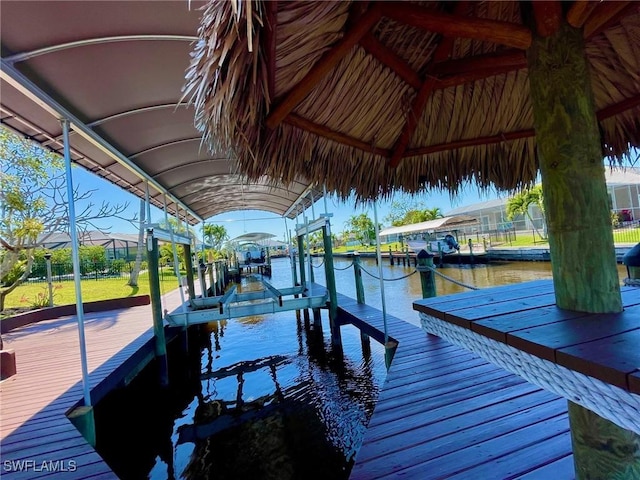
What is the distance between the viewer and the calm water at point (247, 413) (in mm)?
3465

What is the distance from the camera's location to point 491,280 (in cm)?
1262

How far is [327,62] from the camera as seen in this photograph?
148 centimetres

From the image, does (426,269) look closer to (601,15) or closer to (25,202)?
(601,15)

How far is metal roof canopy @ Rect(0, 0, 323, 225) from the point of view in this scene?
2107 millimetres

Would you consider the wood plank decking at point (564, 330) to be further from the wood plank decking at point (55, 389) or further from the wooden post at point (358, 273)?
the wooden post at point (358, 273)

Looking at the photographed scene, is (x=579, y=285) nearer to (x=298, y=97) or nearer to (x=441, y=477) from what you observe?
(x=441, y=477)

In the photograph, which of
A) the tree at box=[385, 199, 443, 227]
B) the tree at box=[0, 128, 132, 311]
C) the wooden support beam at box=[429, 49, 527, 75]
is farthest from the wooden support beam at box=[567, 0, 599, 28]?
the tree at box=[385, 199, 443, 227]

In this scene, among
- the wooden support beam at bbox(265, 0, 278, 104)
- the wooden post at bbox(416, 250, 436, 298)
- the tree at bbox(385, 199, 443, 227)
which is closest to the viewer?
the wooden support beam at bbox(265, 0, 278, 104)

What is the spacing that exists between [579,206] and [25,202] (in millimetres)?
12108

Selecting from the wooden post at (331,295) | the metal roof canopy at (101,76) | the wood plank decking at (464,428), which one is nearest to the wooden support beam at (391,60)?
the metal roof canopy at (101,76)

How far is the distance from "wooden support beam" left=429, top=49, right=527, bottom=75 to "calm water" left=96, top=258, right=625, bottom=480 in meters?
3.57

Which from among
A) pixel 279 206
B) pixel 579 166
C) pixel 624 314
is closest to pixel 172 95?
pixel 579 166

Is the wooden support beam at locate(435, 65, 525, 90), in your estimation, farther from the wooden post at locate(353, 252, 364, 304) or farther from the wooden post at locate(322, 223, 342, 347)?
the wooden post at locate(322, 223, 342, 347)

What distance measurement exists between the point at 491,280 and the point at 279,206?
8.61 metres
